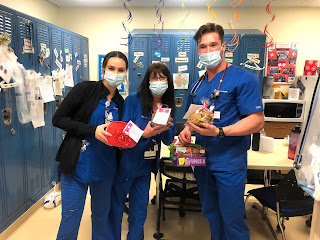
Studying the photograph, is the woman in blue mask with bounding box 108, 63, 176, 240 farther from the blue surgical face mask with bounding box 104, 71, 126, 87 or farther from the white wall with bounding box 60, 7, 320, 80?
the white wall with bounding box 60, 7, 320, 80

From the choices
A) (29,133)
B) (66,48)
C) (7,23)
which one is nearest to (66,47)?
(66,48)

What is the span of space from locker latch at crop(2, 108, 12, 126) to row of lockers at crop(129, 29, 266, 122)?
2326 millimetres

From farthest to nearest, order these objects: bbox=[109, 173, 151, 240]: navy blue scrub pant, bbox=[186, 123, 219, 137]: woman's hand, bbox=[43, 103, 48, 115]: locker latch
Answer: bbox=[43, 103, 48, 115]: locker latch, bbox=[109, 173, 151, 240]: navy blue scrub pant, bbox=[186, 123, 219, 137]: woman's hand

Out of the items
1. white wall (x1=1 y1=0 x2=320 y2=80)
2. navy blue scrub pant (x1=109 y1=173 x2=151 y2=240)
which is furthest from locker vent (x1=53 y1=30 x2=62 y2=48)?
navy blue scrub pant (x1=109 y1=173 x2=151 y2=240)

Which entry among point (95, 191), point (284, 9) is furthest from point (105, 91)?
point (284, 9)

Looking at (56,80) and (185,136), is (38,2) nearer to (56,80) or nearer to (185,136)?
(56,80)

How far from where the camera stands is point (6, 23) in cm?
215

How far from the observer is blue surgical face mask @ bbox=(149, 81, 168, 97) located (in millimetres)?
1682

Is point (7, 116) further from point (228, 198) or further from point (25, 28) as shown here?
point (228, 198)

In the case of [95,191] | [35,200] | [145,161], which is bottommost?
[35,200]

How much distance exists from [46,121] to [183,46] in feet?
8.28

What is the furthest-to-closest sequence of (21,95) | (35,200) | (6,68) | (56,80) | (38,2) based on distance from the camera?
(38,2) → (56,80) → (35,200) → (21,95) → (6,68)

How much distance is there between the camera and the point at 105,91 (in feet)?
Result: 5.49

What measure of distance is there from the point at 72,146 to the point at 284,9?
4687mm
